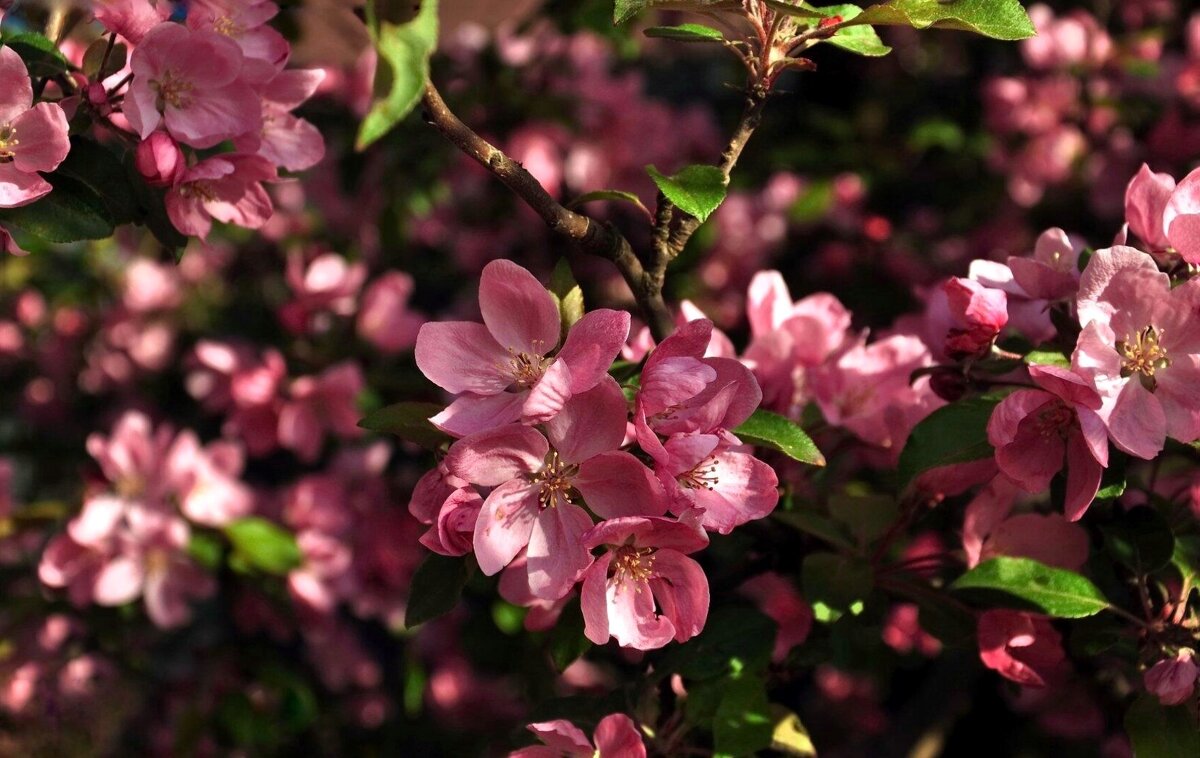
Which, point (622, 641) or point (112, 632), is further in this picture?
point (112, 632)

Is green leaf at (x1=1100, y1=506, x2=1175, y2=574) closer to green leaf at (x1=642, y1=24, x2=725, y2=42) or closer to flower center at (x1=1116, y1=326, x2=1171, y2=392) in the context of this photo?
flower center at (x1=1116, y1=326, x2=1171, y2=392)

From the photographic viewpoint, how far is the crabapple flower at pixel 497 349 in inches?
30.7

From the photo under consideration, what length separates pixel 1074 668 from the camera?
48.3 inches

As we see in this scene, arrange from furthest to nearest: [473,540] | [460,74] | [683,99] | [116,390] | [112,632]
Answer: [683,99]
[116,390]
[460,74]
[112,632]
[473,540]

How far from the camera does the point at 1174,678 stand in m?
0.80

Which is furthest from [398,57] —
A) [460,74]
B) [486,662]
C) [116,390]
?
[116,390]

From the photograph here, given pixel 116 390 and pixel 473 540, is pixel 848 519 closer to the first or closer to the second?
pixel 473 540

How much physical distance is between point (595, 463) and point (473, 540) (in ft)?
0.33

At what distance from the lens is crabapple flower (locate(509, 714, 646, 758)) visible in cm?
80

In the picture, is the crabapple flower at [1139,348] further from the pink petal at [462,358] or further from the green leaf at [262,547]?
the green leaf at [262,547]

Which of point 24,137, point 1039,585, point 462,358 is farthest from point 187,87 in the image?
point 1039,585

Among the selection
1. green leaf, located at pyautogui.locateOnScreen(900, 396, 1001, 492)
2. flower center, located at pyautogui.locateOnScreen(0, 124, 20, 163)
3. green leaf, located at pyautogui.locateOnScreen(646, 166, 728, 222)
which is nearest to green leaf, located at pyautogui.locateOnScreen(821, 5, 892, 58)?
green leaf, located at pyautogui.locateOnScreen(646, 166, 728, 222)

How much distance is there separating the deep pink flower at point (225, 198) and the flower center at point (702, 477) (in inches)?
18.1

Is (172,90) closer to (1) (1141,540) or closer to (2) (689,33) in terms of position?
(2) (689,33)
